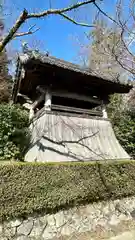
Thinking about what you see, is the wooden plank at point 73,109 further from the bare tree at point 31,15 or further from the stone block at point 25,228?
the stone block at point 25,228

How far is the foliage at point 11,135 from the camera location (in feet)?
23.2

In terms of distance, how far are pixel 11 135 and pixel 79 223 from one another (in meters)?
4.28

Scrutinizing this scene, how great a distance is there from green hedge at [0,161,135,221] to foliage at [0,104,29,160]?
286 cm

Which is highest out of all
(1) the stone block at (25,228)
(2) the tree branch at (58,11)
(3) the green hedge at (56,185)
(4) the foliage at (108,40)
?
(4) the foliage at (108,40)

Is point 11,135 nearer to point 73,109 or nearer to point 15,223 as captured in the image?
point 73,109

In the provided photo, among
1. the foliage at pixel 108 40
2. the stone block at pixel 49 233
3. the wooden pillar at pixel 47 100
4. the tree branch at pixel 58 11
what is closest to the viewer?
the stone block at pixel 49 233

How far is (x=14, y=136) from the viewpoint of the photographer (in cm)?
767

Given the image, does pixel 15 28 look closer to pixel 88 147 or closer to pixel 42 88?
pixel 42 88

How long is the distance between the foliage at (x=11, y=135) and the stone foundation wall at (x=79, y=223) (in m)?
3.20

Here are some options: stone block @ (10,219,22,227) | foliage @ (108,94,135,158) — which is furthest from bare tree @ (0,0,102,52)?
foliage @ (108,94,135,158)

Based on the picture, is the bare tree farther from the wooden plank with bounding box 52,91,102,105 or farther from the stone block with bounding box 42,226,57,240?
the stone block with bounding box 42,226,57,240

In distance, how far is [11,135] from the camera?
24.8 feet

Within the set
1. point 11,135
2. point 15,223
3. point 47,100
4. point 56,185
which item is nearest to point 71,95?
point 47,100

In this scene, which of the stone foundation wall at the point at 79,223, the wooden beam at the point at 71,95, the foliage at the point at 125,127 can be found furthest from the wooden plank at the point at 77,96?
the stone foundation wall at the point at 79,223
